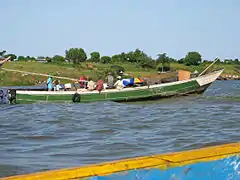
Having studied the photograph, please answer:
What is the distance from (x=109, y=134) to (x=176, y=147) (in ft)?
8.15

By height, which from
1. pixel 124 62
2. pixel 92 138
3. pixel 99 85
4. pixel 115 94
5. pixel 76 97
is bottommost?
pixel 92 138

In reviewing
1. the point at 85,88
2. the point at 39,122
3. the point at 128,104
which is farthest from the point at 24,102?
the point at 39,122

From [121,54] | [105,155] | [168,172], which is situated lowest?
[105,155]

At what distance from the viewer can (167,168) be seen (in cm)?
292

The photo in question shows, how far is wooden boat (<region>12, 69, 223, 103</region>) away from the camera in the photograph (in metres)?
21.2

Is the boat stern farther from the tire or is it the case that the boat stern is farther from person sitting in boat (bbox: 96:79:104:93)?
the tire

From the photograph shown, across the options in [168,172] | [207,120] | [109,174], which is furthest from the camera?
[207,120]

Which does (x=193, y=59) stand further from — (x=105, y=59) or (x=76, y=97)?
(x=76, y=97)

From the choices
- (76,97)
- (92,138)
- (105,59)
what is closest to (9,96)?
(76,97)

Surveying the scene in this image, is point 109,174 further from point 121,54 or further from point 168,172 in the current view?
point 121,54

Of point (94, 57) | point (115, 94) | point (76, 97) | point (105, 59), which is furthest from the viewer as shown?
point (94, 57)

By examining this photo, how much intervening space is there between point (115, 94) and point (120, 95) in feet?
1.02

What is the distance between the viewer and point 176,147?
8648 millimetres

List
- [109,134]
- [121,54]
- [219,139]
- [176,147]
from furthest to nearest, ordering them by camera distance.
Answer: [121,54] → [109,134] → [219,139] → [176,147]
